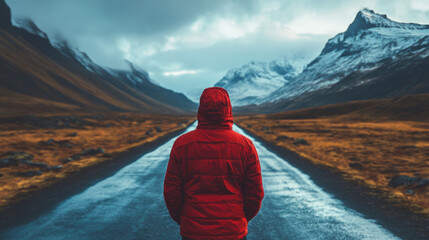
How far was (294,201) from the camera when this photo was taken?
938cm

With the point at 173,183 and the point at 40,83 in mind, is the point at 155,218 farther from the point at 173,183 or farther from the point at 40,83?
the point at 40,83

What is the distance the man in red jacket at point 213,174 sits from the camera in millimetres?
3266

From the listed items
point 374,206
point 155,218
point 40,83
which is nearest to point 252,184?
point 155,218

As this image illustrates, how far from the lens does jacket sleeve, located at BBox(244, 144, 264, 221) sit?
338 cm

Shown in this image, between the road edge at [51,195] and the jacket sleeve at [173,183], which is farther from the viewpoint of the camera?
the road edge at [51,195]

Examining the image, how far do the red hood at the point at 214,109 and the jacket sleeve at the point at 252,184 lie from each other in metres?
0.54

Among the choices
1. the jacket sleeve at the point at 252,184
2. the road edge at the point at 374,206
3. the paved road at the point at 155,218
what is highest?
the jacket sleeve at the point at 252,184

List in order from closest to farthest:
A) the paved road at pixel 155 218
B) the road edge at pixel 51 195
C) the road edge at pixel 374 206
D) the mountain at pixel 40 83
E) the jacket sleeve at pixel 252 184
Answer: the jacket sleeve at pixel 252 184
the paved road at pixel 155 218
the road edge at pixel 374 206
the road edge at pixel 51 195
the mountain at pixel 40 83

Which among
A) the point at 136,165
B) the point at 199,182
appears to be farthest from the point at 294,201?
the point at 136,165

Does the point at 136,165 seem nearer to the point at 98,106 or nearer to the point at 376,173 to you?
the point at 376,173

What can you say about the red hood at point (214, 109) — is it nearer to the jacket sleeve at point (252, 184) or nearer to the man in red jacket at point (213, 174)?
the man in red jacket at point (213, 174)

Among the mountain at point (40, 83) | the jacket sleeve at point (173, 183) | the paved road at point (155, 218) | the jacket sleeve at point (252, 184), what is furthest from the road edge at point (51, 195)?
the mountain at point (40, 83)

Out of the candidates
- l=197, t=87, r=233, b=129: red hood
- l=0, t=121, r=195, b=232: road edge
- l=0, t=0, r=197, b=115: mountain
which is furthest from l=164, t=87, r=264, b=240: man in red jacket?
l=0, t=0, r=197, b=115: mountain

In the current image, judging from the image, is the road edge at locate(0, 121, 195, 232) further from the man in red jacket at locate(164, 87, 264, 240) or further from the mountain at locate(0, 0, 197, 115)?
the mountain at locate(0, 0, 197, 115)
